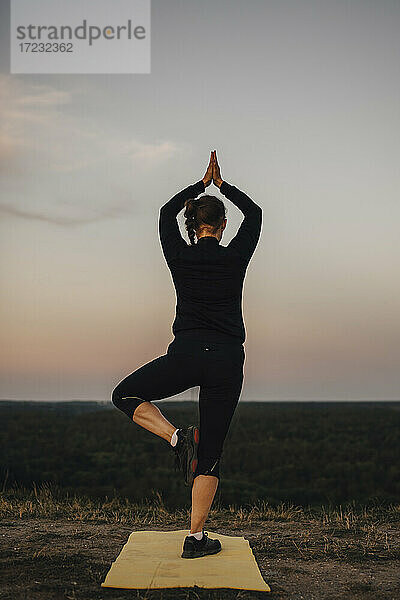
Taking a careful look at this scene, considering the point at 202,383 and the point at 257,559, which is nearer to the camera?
the point at 202,383

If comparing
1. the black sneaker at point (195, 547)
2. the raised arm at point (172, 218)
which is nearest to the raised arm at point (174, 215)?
the raised arm at point (172, 218)

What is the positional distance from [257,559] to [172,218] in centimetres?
221

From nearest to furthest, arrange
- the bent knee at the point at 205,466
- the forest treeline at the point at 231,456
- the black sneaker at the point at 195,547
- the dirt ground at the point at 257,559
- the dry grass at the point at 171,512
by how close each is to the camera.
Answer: the dirt ground at the point at 257,559, the bent knee at the point at 205,466, the black sneaker at the point at 195,547, the dry grass at the point at 171,512, the forest treeline at the point at 231,456

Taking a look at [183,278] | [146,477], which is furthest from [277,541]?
[146,477]

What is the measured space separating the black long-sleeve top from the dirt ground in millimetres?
1384

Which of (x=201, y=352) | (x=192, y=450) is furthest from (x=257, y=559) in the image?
(x=201, y=352)

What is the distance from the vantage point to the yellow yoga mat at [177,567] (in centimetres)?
353

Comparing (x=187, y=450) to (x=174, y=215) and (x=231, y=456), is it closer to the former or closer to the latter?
(x=174, y=215)

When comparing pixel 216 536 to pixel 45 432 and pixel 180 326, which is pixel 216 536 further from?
pixel 45 432

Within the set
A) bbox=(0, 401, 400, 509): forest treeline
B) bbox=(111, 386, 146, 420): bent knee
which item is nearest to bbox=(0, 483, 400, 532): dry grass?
bbox=(111, 386, 146, 420): bent knee

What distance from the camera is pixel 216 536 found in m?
4.71

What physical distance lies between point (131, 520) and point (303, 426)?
3989 centimetres

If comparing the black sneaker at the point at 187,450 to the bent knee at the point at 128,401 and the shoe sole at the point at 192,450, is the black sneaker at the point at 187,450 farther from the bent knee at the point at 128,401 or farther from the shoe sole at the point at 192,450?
the bent knee at the point at 128,401

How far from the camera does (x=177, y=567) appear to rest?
3.82m
